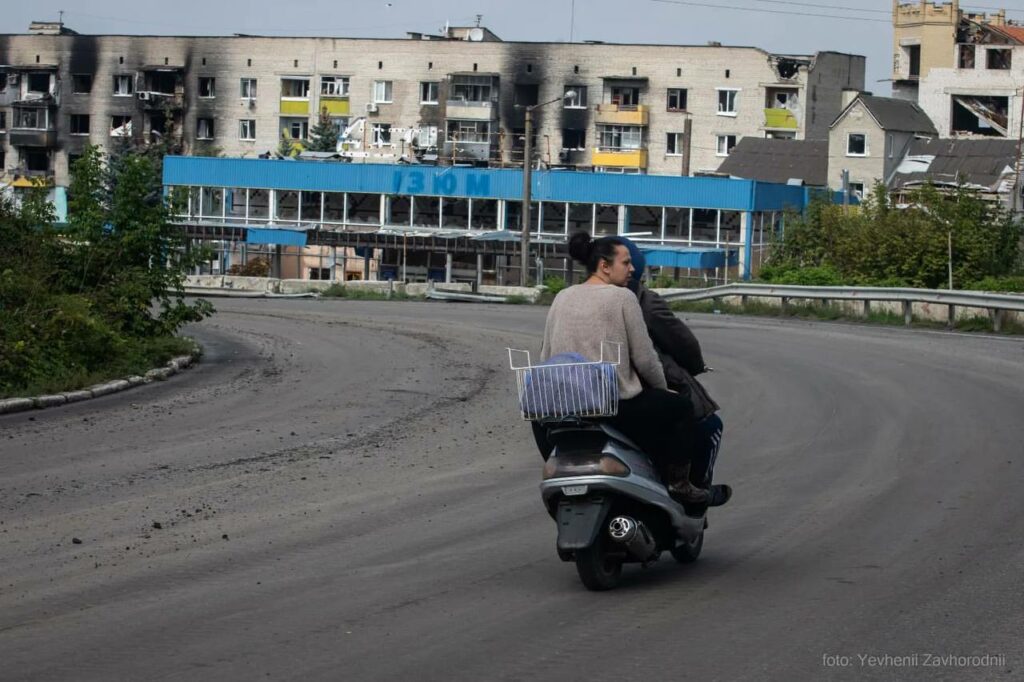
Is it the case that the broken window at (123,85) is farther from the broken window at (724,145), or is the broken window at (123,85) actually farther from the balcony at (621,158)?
the broken window at (724,145)

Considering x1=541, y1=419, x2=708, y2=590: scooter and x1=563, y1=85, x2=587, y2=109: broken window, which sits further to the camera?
x1=563, y1=85, x2=587, y2=109: broken window

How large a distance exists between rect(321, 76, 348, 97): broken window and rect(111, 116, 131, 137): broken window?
1384 cm

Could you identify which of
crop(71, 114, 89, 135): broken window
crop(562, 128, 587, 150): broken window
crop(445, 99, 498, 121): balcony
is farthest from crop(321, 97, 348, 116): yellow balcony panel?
crop(71, 114, 89, 135): broken window

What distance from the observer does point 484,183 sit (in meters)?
79.8

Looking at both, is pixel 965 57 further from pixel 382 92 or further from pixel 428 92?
pixel 382 92

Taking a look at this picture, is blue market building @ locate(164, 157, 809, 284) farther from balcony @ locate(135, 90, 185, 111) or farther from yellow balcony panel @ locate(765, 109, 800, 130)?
balcony @ locate(135, 90, 185, 111)

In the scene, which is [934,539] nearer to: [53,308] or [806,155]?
[53,308]

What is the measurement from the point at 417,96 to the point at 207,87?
15.0 meters

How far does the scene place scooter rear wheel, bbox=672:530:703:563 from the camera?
8209mm

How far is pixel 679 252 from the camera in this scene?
73.7 m

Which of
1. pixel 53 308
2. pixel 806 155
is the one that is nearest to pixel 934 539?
pixel 53 308

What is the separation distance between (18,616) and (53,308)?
12.4 meters

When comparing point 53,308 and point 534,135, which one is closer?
point 53,308

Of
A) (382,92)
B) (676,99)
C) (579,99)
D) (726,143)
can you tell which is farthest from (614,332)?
(382,92)
